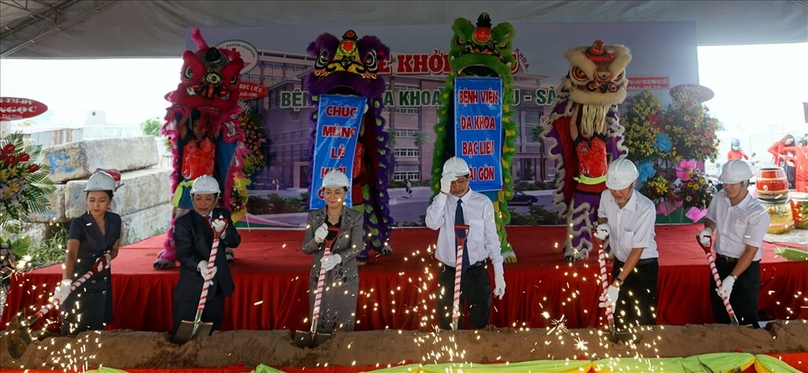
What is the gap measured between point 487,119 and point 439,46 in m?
2.32

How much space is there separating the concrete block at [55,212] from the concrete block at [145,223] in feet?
2.16

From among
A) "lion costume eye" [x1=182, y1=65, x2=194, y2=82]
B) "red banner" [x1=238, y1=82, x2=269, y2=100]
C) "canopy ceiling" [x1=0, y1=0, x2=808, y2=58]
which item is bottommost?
"lion costume eye" [x1=182, y1=65, x2=194, y2=82]

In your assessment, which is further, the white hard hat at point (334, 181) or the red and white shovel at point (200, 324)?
the white hard hat at point (334, 181)

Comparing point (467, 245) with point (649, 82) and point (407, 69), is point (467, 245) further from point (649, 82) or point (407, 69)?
point (649, 82)

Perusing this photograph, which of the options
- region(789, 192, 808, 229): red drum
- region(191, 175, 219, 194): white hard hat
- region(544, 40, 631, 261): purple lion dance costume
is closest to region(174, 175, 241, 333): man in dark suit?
region(191, 175, 219, 194): white hard hat

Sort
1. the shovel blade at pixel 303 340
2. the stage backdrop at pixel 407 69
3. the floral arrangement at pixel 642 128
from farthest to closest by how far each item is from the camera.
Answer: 1. the stage backdrop at pixel 407 69
2. the floral arrangement at pixel 642 128
3. the shovel blade at pixel 303 340

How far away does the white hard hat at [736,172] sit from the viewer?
2.62m

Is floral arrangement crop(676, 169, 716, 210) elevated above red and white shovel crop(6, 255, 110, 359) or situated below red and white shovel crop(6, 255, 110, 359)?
above

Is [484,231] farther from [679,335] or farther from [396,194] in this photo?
[396,194]

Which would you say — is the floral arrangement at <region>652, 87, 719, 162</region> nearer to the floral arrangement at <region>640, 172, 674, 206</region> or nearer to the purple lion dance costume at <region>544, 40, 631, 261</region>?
the floral arrangement at <region>640, 172, 674, 206</region>

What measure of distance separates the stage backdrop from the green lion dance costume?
6.35ft

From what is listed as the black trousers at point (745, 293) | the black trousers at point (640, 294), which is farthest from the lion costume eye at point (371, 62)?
the black trousers at point (745, 293)

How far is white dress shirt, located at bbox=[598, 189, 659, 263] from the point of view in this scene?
8.24ft

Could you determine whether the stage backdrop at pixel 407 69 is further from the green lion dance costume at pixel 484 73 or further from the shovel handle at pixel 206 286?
the shovel handle at pixel 206 286
